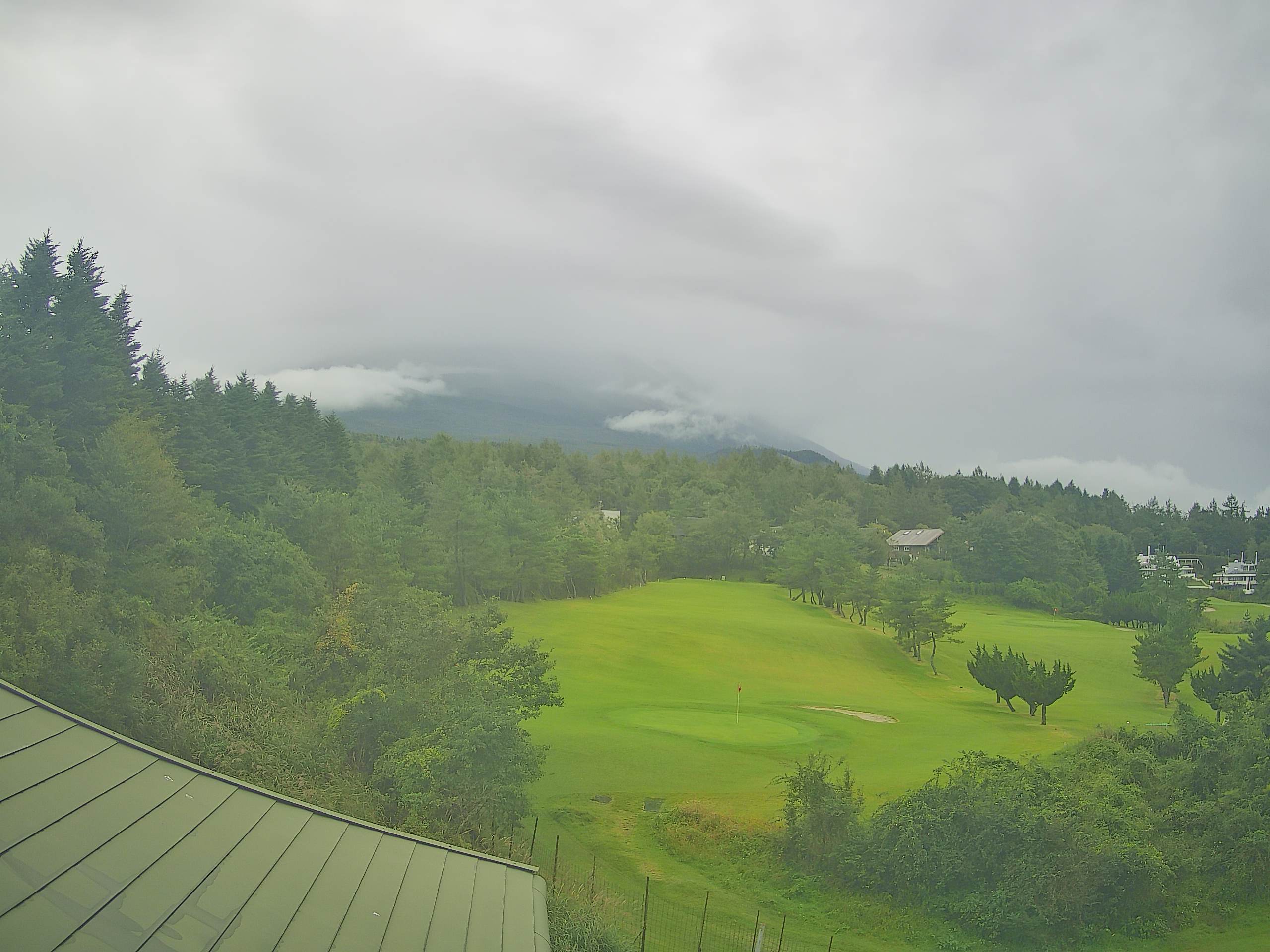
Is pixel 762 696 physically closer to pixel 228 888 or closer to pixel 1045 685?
pixel 1045 685

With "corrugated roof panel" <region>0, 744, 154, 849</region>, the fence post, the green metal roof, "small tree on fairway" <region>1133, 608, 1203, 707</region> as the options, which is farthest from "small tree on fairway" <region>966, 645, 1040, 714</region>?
"corrugated roof panel" <region>0, 744, 154, 849</region>

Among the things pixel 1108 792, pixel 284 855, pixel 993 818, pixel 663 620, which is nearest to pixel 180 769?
pixel 284 855

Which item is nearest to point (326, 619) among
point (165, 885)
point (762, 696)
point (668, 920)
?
point (668, 920)

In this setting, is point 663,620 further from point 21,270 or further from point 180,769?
point 180,769

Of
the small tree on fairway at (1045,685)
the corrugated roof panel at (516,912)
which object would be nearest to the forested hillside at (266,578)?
the corrugated roof panel at (516,912)

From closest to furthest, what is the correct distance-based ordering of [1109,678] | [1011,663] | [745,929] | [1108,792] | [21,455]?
A: [745,929]
[1108,792]
[21,455]
[1011,663]
[1109,678]

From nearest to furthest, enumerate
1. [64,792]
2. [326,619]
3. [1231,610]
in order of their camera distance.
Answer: [64,792] < [326,619] < [1231,610]

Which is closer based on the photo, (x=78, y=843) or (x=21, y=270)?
(x=78, y=843)
